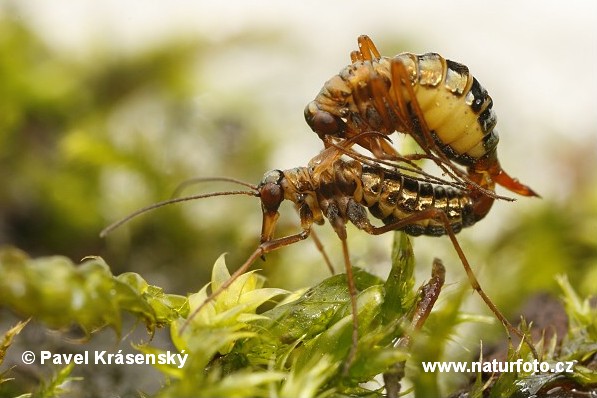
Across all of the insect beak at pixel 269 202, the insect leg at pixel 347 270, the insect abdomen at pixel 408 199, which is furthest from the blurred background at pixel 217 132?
the insect beak at pixel 269 202

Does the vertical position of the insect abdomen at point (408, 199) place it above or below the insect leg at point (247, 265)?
above

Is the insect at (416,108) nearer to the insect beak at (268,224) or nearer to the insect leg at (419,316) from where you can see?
the insect beak at (268,224)

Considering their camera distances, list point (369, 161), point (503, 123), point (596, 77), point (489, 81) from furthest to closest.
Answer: point (596, 77)
point (489, 81)
point (503, 123)
point (369, 161)

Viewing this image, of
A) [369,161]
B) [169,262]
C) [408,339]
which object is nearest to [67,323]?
[408,339]

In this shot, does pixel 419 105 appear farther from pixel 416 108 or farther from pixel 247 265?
pixel 247 265

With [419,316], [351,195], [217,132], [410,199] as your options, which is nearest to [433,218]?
[410,199]

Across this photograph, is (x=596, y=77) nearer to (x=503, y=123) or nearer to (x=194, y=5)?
(x=503, y=123)
